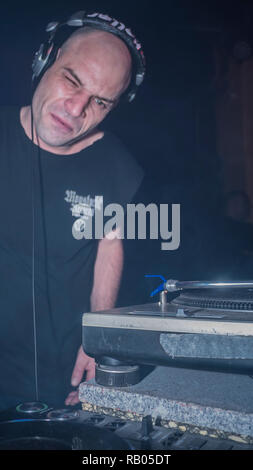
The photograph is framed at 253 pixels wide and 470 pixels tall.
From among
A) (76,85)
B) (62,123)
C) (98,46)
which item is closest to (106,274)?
(62,123)

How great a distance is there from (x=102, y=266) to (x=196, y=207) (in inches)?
37.2

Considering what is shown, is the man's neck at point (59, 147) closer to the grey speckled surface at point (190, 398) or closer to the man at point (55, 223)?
the man at point (55, 223)

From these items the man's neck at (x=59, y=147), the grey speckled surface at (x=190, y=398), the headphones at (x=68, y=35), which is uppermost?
the headphones at (x=68, y=35)

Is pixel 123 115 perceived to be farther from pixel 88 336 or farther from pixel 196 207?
pixel 88 336

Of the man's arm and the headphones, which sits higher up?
the headphones

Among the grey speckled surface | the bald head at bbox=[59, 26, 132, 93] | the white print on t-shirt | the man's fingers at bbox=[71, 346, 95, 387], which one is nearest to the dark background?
the bald head at bbox=[59, 26, 132, 93]

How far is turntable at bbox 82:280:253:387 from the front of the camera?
0.67m

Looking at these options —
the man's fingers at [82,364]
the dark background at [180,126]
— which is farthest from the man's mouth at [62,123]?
the man's fingers at [82,364]

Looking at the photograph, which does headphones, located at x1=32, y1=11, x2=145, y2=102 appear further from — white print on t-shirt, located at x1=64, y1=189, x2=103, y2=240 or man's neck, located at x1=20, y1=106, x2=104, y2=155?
white print on t-shirt, located at x1=64, y1=189, x2=103, y2=240

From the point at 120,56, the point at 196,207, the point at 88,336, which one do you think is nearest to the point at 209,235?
the point at 196,207

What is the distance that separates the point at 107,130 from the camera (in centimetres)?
209

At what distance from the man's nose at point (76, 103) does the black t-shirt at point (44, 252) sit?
0.21 m

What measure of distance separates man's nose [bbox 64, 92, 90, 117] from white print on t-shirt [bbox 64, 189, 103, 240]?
34cm

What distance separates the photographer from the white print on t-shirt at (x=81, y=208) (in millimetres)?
1822
